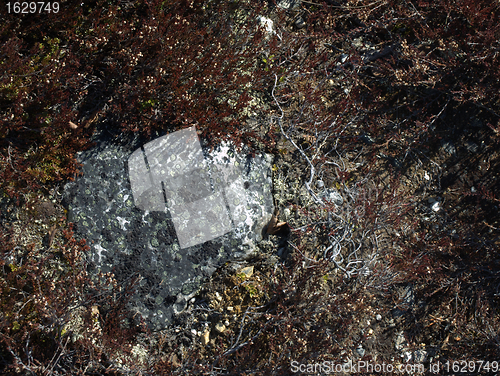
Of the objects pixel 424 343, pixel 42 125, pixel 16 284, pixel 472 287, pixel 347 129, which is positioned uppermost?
pixel 42 125

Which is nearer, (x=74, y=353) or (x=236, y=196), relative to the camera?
(x=74, y=353)

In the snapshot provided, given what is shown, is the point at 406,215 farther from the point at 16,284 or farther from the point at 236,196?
the point at 16,284

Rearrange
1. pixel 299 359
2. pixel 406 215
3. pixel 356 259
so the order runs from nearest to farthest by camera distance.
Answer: pixel 299 359 < pixel 356 259 < pixel 406 215

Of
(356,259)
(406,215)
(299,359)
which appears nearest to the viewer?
(299,359)

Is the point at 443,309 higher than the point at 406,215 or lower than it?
lower

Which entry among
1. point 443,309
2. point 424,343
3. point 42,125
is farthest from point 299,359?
point 42,125

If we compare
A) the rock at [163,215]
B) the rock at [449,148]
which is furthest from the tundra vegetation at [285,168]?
the rock at [163,215]

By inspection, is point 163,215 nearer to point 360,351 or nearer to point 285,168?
point 285,168
